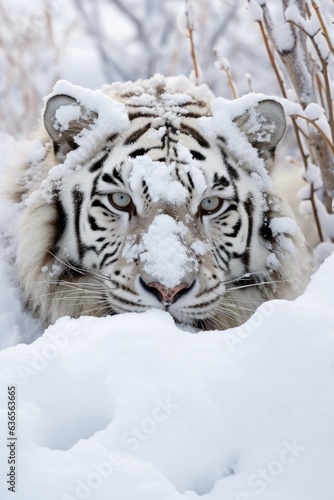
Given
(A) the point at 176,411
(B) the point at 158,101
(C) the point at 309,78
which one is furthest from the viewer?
(C) the point at 309,78

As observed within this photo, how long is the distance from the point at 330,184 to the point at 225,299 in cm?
100

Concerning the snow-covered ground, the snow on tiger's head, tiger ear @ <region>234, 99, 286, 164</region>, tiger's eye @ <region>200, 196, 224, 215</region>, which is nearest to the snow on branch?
tiger ear @ <region>234, 99, 286, 164</region>

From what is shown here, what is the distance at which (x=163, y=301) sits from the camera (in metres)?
1.96

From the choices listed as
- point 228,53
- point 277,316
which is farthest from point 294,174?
point 228,53

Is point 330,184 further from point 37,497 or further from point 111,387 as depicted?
point 37,497

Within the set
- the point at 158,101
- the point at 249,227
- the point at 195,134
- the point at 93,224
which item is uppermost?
the point at 158,101

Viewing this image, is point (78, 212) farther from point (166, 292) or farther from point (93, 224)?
point (166, 292)

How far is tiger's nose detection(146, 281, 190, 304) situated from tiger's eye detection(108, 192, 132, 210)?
0.37 m

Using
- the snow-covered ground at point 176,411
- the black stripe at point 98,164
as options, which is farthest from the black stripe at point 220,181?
the snow-covered ground at point 176,411

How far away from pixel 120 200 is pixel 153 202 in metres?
0.17

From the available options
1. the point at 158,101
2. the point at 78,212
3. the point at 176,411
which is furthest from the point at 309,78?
the point at 176,411

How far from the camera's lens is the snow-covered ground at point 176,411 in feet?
3.97

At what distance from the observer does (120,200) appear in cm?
226

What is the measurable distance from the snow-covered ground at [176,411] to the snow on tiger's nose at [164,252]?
40 cm
